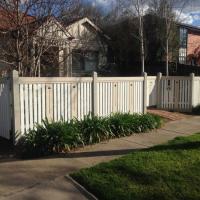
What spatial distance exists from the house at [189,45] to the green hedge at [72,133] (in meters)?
17.8

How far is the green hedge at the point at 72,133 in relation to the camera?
7.58 metres

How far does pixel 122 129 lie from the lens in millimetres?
9227

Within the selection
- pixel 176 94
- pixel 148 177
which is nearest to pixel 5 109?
pixel 148 177

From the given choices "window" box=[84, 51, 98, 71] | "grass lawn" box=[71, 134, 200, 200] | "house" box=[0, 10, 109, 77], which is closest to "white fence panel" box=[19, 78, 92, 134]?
"house" box=[0, 10, 109, 77]

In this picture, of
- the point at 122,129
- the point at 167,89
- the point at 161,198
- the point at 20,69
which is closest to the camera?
the point at 161,198

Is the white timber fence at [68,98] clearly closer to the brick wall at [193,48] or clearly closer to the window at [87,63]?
the window at [87,63]

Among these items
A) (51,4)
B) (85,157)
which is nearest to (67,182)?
(85,157)

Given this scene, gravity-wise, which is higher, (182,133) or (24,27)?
(24,27)

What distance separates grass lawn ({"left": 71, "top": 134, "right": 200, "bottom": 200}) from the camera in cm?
520

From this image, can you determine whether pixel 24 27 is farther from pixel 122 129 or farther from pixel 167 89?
pixel 167 89

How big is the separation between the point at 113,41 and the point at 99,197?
20.1 m

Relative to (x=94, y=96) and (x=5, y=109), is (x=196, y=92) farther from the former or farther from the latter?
(x=5, y=109)

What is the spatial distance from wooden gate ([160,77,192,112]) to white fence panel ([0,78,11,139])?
7.57 metres

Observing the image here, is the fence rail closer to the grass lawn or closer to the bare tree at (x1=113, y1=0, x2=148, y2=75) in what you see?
the grass lawn
